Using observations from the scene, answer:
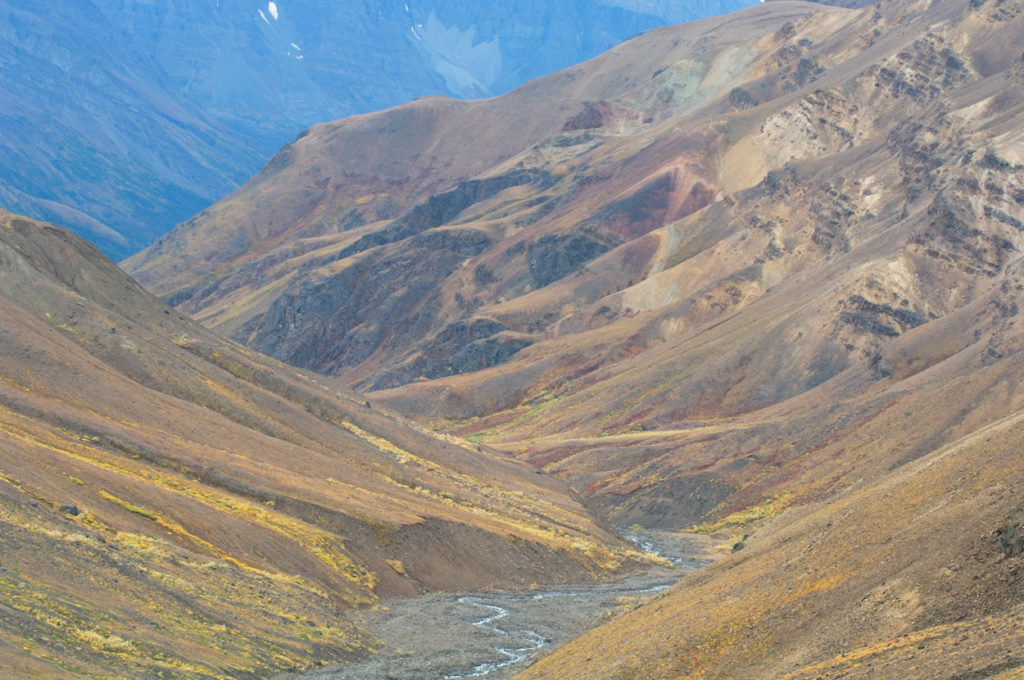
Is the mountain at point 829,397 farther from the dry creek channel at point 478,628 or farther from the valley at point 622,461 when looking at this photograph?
the dry creek channel at point 478,628

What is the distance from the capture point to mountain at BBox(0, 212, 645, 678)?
1697 inches

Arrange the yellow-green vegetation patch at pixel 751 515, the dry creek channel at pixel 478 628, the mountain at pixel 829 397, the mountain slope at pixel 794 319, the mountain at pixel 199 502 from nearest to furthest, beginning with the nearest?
the mountain at pixel 829 397 < the mountain at pixel 199 502 < the dry creek channel at pixel 478 628 < the yellow-green vegetation patch at pixel 751 515 < the mountain slope at pixel 794 319

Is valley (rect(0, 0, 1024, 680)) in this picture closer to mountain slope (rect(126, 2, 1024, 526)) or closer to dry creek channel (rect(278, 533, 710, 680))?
dry creek channel (rect(278, 533, 710, 680))

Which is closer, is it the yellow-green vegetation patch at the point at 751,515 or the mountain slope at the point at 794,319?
the yellow-green vegetation patch at the point at 751,515

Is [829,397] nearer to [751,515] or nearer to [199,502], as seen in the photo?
[751,515]

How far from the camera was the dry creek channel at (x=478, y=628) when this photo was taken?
5019cm

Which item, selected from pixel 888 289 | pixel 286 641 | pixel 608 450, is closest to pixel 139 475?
pixel 286 641

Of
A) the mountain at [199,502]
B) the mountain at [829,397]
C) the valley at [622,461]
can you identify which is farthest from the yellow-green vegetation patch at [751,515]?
the mountain at [199,502]

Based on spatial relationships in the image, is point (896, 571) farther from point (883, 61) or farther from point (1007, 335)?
point (883, 61)

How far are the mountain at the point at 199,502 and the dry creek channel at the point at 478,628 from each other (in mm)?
1793

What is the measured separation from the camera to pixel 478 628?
5984 centimetres

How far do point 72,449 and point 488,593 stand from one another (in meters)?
23.1

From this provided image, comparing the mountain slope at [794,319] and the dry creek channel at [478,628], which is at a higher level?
the mountain slope at [794,319]

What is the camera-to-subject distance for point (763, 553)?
50.6 meters
